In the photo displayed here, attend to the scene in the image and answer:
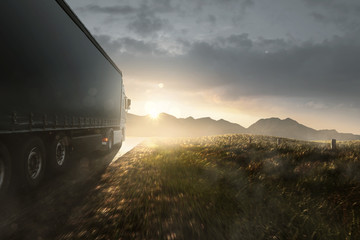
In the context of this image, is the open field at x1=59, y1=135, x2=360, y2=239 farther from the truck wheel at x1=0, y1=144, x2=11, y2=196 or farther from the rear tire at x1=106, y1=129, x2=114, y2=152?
the rear tire at x1=106, y1=129, x2=114, y2=152

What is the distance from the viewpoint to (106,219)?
15.9 feet

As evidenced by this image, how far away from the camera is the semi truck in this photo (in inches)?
242

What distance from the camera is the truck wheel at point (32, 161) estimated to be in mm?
6994

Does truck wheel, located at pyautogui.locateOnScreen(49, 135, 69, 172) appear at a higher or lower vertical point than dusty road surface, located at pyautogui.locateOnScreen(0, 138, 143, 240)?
higher

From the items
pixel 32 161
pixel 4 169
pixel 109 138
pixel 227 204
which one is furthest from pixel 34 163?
pixel 109 138

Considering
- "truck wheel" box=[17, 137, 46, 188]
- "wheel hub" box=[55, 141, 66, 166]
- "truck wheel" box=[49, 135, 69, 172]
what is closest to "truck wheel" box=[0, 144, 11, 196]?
"truck wheel" box=[17, 137, 46, 188]

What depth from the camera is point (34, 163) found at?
25.6 ft

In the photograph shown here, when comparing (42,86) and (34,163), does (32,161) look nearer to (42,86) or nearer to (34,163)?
(34,163)

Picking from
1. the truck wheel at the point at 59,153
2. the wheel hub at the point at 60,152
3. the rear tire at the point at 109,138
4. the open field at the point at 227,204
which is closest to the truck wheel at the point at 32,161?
the truck wheel at the point at 59,153

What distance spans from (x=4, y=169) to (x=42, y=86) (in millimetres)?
2338

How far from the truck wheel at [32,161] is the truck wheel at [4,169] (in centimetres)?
52

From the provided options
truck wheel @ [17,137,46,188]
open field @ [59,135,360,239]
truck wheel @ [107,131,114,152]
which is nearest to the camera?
open field @ [59,135,360,239]

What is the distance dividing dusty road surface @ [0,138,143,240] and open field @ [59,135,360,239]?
0.25 metres

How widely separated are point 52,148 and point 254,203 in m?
6.27
